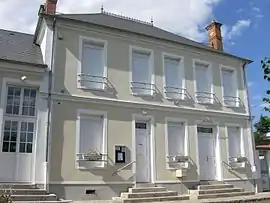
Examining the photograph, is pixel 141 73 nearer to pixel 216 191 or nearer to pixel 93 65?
pixel 93 65

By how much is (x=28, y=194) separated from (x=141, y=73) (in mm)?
6472

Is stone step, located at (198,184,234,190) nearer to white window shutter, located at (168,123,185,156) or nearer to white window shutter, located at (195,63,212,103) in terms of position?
white window shutter, located at (168,123,185,156)

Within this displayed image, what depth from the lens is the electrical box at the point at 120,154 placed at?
11676mm

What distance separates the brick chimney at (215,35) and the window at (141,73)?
4.96m

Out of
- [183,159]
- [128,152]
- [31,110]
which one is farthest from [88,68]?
[183,159]

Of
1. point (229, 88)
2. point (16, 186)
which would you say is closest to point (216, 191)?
point (229, 88)

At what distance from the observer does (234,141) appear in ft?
49.0

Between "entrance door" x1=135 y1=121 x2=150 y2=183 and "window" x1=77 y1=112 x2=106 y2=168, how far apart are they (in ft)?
4.92

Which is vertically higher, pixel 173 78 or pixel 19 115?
pixel 173 78

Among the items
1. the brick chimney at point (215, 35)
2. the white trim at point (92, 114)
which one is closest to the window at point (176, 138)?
the white trim at point (92, 114)

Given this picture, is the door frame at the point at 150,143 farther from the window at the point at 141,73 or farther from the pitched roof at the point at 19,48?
the pitched roof at the point at 19,48

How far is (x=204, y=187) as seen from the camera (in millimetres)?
12609

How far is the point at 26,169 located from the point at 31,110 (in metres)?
2.03

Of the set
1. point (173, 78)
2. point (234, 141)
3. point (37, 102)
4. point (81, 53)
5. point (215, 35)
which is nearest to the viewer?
point (37, 102)
